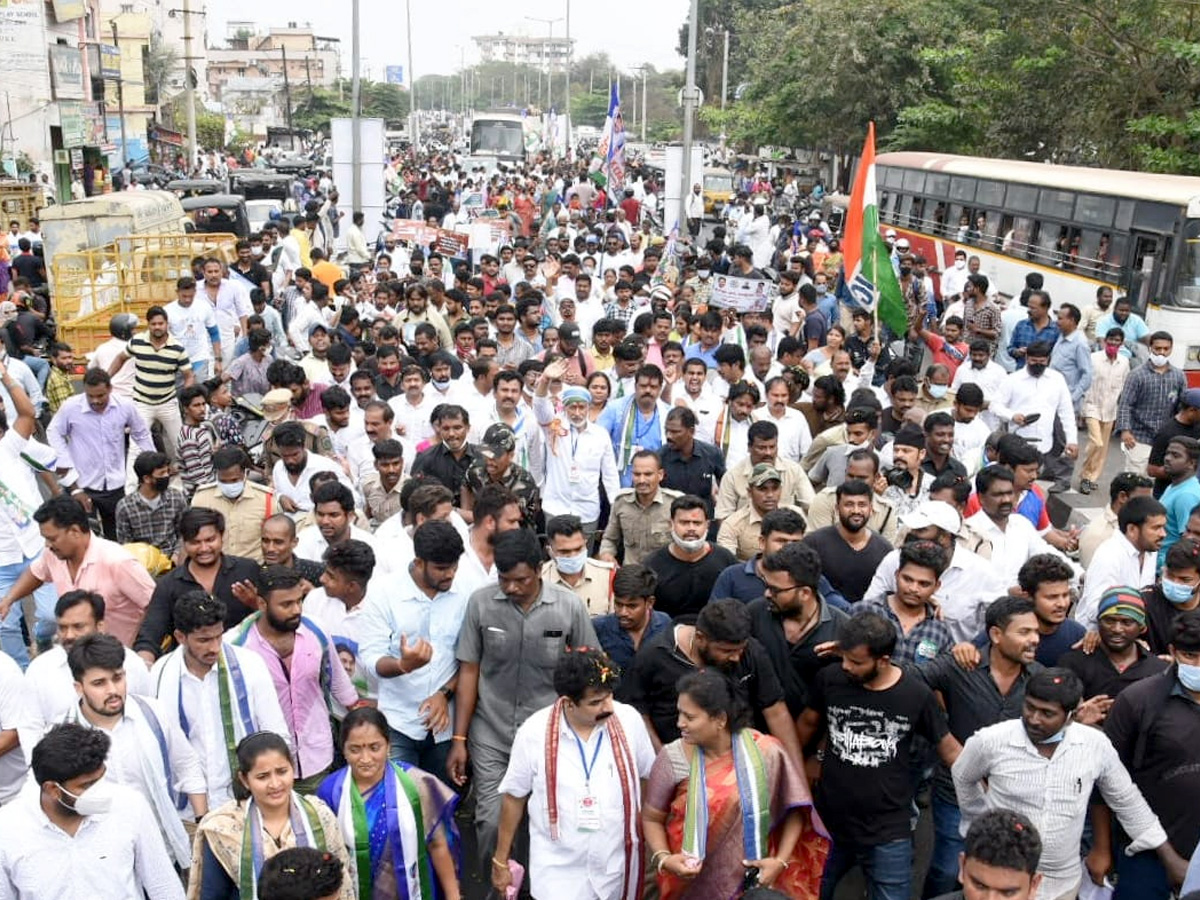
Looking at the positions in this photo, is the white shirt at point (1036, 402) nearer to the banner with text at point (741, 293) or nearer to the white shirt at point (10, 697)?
the banner with text at point (741, 293)

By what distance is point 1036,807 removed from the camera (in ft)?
14.5

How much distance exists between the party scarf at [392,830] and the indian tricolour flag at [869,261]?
722cm

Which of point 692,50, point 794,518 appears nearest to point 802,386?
point 794,518

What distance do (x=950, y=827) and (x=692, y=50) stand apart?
17237 millimetres

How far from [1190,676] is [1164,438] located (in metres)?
4.14

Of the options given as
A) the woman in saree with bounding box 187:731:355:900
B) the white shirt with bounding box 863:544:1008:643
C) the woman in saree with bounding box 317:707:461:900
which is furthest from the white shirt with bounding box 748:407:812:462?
the woman in saree with bounding box 187:731:355:900

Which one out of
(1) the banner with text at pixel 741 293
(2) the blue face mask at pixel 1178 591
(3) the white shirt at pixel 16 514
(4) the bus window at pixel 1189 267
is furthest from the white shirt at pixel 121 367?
(4) the bus window at pixel 1189 267

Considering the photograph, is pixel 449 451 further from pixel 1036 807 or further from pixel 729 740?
pixel 1036 807

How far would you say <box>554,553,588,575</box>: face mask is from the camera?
5.75 m

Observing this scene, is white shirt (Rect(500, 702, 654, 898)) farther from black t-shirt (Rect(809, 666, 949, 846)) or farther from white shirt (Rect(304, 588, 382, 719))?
white shirt (Rect(304, 588, 382, 719))

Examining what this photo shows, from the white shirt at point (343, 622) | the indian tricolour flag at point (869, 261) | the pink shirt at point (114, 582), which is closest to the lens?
the white shirt at point (343, 622)

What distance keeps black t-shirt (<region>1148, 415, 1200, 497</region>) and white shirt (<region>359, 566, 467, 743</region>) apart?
14.5 feet

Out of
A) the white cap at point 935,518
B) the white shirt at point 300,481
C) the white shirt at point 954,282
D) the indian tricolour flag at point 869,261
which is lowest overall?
the white shirt at point 954,282

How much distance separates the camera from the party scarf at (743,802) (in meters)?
4.33
